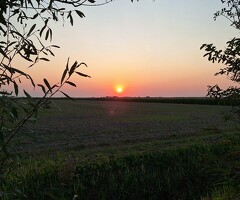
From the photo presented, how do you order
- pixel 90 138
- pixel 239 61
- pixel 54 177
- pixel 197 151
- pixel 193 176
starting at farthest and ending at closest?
pixel 90 138
pixel 197 151
pixel 193 176
pixel 54 177
pixel 239 61

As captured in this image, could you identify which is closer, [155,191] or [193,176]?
[155,191]

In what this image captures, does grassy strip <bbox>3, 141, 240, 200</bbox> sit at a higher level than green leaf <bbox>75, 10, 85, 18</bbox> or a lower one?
lower

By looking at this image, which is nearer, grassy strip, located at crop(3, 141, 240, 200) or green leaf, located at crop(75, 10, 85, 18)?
green leaf, located at crop(75, 10, 85, 18)

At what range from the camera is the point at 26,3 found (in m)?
2.66

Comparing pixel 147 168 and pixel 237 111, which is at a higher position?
pixel 237 111

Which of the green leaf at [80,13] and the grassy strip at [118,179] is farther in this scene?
the grassy strip at [118,179]

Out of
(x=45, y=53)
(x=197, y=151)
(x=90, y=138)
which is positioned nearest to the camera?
(x=45, y=53)

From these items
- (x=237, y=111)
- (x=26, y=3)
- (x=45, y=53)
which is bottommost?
(x=237, y=111)

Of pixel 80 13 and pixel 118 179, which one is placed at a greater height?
pixel 80 13

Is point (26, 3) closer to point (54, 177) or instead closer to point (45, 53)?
point (45, 53)

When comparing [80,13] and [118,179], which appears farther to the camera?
[118,179]

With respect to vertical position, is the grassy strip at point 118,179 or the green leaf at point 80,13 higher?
the green leaf at point 80,13

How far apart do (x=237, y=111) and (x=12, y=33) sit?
296cm

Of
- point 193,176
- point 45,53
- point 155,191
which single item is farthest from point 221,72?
point 193,176
